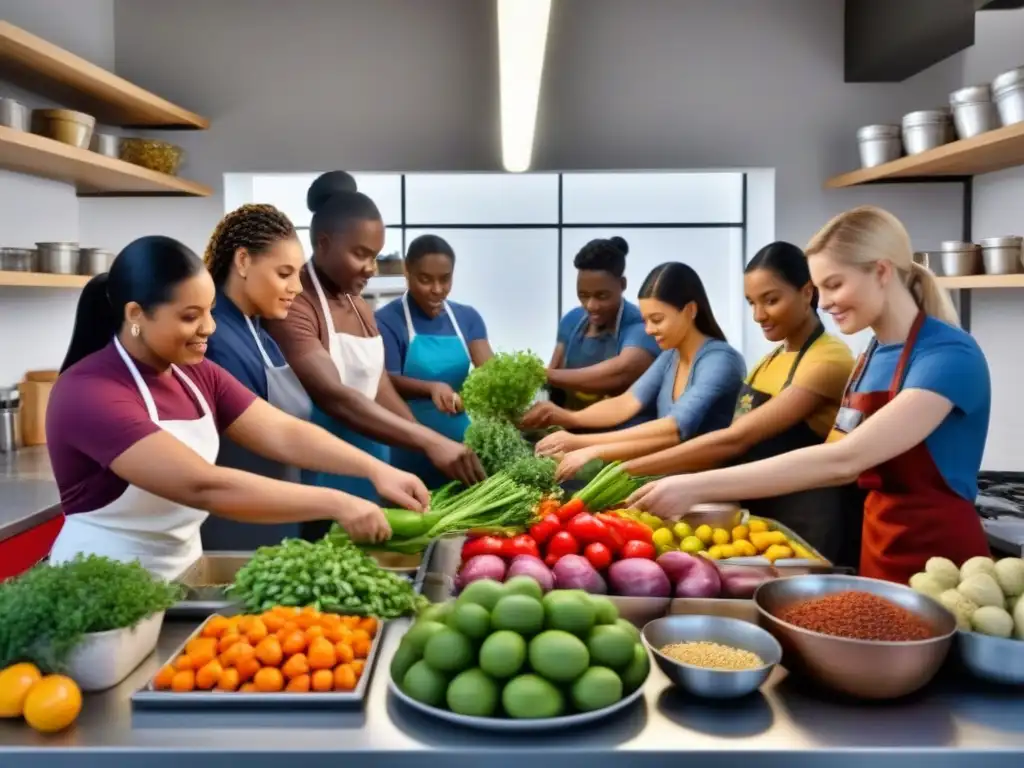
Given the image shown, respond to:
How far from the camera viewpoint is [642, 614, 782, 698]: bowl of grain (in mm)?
1338

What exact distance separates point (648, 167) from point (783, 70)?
0.91m

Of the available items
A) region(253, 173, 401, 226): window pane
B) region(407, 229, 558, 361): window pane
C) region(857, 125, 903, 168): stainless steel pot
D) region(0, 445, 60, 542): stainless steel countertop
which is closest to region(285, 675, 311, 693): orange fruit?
region(0, 445, 60, 542): stainless steel countertop

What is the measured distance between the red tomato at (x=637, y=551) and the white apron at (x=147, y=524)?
1.05 metres

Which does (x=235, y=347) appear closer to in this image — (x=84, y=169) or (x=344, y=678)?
(x=344, y=678)

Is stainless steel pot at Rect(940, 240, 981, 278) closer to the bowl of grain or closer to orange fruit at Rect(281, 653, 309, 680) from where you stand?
the bowl of grain

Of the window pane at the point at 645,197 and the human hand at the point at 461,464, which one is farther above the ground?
the window pane at the point at 645,197

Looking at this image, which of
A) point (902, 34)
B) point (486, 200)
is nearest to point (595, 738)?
point (902, 34)

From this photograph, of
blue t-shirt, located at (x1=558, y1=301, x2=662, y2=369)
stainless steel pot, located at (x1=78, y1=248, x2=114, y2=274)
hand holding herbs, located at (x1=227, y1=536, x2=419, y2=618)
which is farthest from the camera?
blue t-shirt, located at (x1=558, y1=301, x2=662, y2=369)

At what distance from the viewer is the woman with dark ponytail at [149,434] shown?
6.21 feet

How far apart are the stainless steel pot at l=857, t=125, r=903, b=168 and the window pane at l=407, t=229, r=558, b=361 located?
5059 mm

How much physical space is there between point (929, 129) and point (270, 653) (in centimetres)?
359

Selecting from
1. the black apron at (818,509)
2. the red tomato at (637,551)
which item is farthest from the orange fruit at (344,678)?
the black apron at (818,509)

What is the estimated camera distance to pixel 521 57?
2.31m

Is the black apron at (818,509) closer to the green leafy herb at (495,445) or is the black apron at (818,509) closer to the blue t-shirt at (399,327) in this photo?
the green leafy herb at (495,445)
